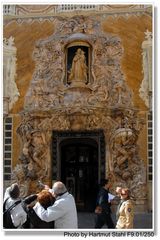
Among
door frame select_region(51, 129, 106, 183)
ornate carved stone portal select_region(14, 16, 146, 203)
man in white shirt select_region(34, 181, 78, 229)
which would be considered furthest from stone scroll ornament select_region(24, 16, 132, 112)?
man in white shirt select_region(34, 181, 78, 229)

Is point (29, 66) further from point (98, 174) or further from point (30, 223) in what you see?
point (30, 223)

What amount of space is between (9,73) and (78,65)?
195 cm

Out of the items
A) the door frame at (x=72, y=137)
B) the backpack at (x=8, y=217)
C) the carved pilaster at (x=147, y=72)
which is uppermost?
the carved pilaster at (x=147, y=72)

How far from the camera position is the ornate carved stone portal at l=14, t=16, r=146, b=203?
42.4ft

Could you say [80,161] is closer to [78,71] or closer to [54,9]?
[78,71]

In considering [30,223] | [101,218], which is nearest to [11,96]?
[101,218]

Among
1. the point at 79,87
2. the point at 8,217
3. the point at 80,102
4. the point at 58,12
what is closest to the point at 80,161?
the point at 80,102

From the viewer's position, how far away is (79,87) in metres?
13.3

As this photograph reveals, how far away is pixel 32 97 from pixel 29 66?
89cm

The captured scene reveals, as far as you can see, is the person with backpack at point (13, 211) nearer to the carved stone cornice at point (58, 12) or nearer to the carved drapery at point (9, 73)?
the carved drapery at point (9, 73)

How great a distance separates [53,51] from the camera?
1365 cm

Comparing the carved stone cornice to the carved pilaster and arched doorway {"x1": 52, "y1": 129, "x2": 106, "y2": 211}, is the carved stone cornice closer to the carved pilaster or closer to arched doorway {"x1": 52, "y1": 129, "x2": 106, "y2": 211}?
the carved pilaster

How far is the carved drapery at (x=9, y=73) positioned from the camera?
527 inches

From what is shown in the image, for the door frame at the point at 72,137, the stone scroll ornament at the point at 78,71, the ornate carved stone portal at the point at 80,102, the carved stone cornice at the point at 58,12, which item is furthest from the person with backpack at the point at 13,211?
the carved stone cornice at the point at 58,12
